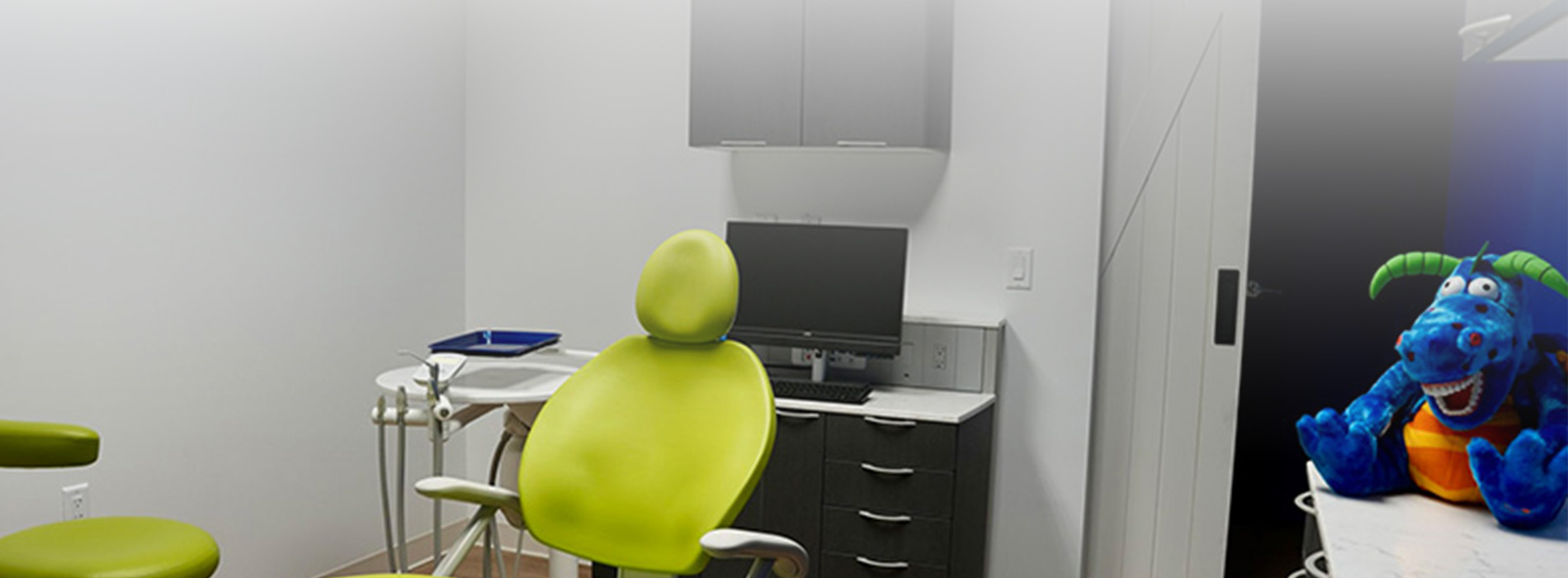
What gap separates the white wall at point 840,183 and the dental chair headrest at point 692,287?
146 cm

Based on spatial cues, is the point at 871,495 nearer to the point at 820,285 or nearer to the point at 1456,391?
the point at 820,285

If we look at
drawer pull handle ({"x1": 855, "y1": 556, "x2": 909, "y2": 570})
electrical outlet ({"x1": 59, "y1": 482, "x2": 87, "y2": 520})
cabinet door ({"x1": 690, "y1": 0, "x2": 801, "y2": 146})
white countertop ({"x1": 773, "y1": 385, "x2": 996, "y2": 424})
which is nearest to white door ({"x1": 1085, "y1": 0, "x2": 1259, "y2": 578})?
white countertop ({"x1": 773, "y1": 385, "x2": 996, "y2": 424})

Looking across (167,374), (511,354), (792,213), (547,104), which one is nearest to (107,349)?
(167,374)

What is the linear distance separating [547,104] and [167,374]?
1.48 metres

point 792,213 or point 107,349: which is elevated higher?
point 792,213

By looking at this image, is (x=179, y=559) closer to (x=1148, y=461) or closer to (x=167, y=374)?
(x=167, y=374)

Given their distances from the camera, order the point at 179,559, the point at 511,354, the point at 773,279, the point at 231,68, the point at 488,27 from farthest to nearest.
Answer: the point at 488,27, the point at 773,279, the point at 231,68, the point at 511,354, the point at 179,559

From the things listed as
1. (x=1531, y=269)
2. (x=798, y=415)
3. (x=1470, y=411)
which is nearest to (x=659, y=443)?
(x=798, y=415)

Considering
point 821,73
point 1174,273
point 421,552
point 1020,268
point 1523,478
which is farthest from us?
point 421,552

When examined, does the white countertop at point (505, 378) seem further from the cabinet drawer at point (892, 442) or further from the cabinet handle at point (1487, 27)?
the cabinet handle at point (1487, 27)

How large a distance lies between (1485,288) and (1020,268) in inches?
74.9

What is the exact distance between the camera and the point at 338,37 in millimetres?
3650

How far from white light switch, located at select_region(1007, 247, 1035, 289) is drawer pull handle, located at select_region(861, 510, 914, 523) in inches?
31.9

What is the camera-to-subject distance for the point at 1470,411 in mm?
1736
